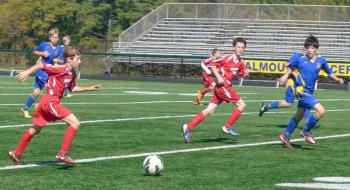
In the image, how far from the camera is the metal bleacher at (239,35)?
1929 inches

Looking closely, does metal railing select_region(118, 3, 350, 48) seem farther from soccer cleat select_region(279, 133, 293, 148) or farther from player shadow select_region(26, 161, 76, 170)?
player shadow select_region(26, 161, 76, 170)

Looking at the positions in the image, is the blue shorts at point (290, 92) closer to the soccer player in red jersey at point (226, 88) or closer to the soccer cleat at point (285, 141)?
the soccer player in red jersey at point (226, 88)

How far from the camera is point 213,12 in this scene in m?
53.3

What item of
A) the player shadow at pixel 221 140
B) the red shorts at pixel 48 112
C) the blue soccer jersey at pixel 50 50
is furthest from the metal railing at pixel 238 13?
the red shorts at pixel 48 112

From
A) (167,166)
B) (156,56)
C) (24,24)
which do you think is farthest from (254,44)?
(167,166)

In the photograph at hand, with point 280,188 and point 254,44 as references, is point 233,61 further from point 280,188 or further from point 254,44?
point 254,44

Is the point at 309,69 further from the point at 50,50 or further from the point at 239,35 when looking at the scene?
the point at 239,35

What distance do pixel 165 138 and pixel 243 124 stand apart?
3925 millimetres

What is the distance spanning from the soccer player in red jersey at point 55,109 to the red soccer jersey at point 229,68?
15.0ft

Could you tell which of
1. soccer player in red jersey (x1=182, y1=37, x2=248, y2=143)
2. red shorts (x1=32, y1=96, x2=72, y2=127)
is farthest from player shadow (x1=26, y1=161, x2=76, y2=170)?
soccer player in red jersey (x1=182, y1=37, x2=248, y2=143)

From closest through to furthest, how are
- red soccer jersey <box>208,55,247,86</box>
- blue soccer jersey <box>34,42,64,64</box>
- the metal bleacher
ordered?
1. red soccer jersey <box>208,55,247,86</box>
2. blue soccer jersey <box>34,42,64,64</box>
3. the metal bleacher

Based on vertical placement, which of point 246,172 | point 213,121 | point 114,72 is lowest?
point 114,72

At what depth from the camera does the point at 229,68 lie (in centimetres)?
1564

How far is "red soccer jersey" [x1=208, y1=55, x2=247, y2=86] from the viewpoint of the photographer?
15539 mm
